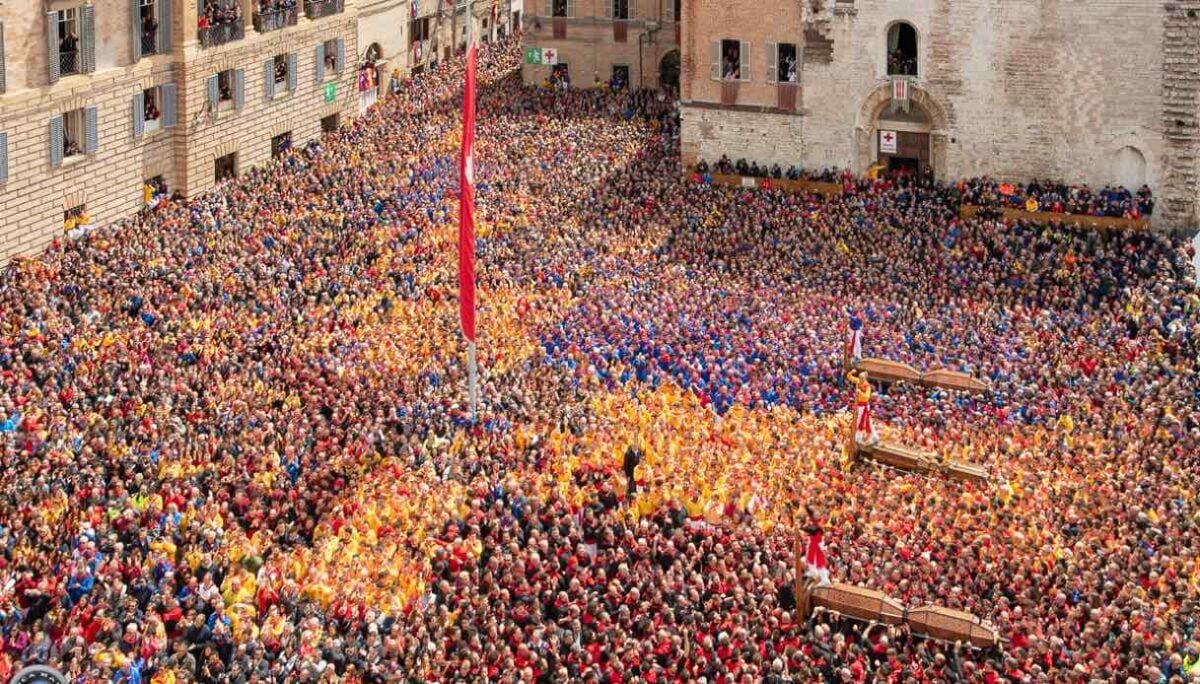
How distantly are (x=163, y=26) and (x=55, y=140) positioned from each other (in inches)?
264

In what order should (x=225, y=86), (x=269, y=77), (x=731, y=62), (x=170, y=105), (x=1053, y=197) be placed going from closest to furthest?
1. (x=170, y=105)
2. (x=1053, y=197)
3. (x=225, y=86)
4. (x=269, y=77)
5. (x=731, y=62)

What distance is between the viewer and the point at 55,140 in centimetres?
4953

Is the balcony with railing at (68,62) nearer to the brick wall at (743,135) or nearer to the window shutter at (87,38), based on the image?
the window shutter at (87,38)

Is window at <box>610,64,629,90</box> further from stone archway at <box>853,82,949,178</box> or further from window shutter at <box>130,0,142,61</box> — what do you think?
window shutter at <box>130,0,142,61</box>

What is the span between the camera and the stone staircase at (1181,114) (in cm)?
5362

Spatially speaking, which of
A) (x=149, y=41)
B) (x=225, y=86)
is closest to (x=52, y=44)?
(x=149, y=41)

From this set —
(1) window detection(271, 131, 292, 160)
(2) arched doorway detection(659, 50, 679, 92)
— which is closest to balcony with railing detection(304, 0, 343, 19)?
(1) window detection(271, 131, 292, 160)

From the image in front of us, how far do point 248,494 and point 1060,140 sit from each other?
110 ft

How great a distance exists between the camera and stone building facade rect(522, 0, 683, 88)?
7212 centimetres

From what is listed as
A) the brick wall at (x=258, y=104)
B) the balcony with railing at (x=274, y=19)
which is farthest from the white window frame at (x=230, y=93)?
the balcony with railing at (x=274, y=19)

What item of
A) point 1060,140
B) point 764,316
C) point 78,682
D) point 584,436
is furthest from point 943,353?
point 78,682

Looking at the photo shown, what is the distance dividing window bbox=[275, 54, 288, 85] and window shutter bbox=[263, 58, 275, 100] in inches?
31.4

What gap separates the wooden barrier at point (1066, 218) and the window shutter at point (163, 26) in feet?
86.2

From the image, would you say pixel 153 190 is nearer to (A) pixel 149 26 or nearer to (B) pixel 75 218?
(B) pixel 75 218
